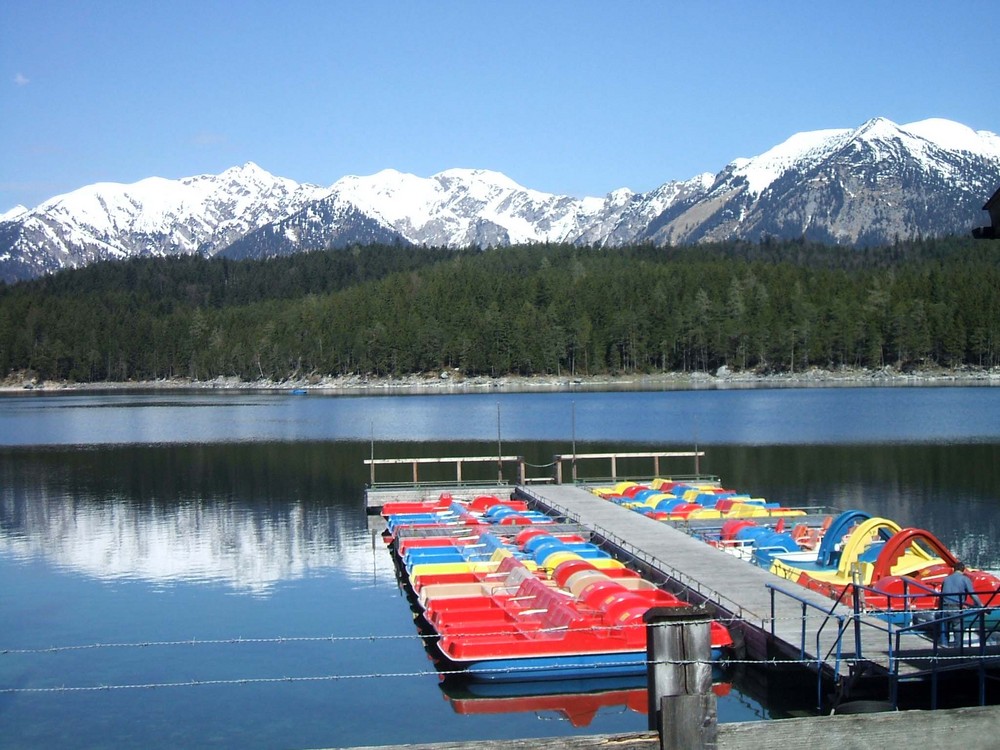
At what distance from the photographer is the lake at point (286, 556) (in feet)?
62.1

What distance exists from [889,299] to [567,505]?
145 m

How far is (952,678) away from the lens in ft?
49.5

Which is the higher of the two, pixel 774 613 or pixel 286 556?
pixel 774 613

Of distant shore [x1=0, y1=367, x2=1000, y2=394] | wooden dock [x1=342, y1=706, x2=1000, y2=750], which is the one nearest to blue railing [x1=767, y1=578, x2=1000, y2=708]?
wooden dock [x1=342, y1=706, x2=1000, y2=750]

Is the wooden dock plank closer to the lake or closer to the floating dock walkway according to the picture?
the floating dock walkway

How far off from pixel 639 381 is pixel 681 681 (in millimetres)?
168316

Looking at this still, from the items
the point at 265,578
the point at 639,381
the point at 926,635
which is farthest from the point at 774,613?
the point at 639,381

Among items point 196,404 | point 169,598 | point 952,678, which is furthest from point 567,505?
point 196,404

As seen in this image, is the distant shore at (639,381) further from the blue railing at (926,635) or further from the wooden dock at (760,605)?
the blue railing at (926,635)

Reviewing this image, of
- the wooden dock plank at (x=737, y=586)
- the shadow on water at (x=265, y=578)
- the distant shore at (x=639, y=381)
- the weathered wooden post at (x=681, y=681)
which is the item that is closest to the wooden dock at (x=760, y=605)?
the wooden dock plank at (x=737, y=586)

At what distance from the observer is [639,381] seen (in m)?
176

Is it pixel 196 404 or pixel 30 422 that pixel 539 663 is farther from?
pixel 196 404

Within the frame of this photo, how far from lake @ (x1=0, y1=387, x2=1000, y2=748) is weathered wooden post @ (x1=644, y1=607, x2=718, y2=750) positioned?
29.0 ft

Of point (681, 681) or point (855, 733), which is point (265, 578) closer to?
point (681, 681)
